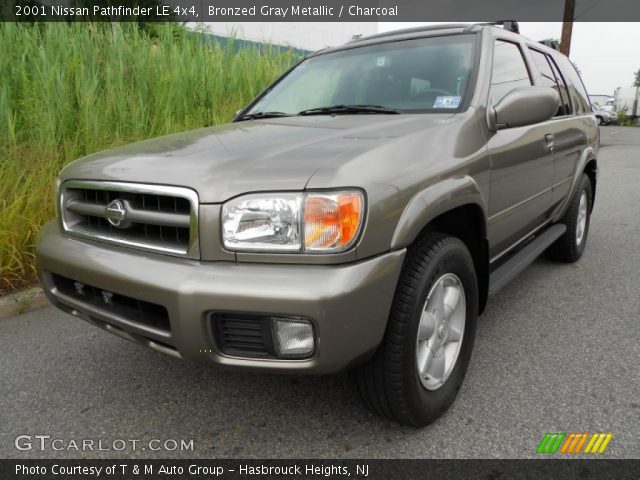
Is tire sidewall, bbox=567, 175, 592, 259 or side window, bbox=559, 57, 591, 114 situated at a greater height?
side window, bbox=559, 57, 591, 114

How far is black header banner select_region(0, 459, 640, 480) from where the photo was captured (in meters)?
1.77

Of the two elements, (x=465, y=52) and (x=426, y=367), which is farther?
(x=465, y=52)

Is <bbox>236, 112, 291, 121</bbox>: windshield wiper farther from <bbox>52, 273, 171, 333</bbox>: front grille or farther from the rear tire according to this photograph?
the rear tire

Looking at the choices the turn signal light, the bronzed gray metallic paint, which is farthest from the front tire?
the turn signal light

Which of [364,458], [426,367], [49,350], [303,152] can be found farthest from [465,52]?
[49,350]

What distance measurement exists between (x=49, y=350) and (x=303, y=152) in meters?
2.05

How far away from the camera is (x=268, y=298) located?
5.04 feet

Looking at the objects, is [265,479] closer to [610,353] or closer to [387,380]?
[387,380]

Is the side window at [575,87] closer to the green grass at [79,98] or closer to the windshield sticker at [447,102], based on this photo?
the windshield sticker at [447,102]

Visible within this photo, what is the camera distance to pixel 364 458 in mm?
1876

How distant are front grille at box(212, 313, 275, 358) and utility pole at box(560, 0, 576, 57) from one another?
54.8 ft

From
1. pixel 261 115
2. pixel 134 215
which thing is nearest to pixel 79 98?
pixel 261 115

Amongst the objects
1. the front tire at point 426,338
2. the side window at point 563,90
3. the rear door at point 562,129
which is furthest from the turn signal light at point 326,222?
the side window at point 563,90

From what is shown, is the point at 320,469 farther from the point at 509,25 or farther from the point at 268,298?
the point at 509,25
